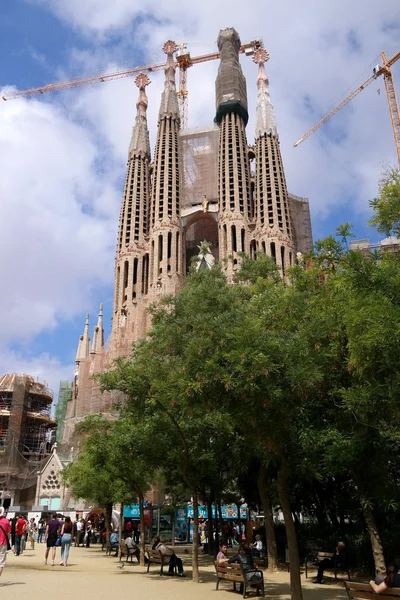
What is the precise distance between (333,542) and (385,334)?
11251mm

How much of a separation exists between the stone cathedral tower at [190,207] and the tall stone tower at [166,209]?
115 millimetres

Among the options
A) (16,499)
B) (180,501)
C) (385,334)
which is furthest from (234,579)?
(16,499)

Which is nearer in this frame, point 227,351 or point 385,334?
point 385,334

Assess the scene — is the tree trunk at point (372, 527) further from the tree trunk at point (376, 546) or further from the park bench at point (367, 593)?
the park bench at point (367, 593)

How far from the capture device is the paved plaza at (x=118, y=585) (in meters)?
10.2

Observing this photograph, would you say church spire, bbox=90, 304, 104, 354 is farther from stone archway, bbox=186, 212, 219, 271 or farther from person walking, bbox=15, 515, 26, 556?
person walking, bbox=15, 515, 26, 556

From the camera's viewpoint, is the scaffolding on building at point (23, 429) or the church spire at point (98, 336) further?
the church spire at point (98, 336)

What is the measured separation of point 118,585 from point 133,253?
47.0 m

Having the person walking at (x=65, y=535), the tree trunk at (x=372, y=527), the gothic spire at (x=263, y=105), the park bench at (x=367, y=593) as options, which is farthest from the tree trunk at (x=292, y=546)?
the gothic spire at (x=263, y=105)

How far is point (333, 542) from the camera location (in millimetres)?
16641

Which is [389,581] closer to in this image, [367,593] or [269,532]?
[367,593]

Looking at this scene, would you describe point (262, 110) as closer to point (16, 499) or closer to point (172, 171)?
point (172, 171)

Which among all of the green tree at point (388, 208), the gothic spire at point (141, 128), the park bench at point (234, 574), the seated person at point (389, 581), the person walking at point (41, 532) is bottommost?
the park bench at point (234, 574)

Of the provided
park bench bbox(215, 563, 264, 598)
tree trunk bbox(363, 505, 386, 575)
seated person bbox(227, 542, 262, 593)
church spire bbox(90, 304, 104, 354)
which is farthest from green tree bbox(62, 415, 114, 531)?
church spire bbox(90, 304, 104, 354)
